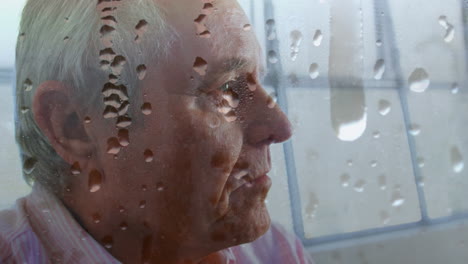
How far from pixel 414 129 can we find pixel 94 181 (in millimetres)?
379

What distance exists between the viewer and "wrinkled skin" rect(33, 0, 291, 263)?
0.41 metres

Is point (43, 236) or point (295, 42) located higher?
point (295, 42)

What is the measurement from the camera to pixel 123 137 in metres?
0.42

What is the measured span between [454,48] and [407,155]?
18cm

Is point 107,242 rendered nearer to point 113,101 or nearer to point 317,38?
point 113,101

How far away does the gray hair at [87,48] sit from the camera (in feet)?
1.36

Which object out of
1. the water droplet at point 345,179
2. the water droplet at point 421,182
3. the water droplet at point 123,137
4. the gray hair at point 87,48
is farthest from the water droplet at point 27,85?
the water droplet at point 421,182

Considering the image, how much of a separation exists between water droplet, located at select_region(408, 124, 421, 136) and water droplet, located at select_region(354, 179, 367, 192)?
92 millimetres

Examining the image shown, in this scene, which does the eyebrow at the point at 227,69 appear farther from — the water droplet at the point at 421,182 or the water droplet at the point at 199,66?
the water droplet at the point at 421,182

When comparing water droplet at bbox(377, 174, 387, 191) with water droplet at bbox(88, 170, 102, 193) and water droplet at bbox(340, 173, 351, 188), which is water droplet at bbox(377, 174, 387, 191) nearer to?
water droplet at bbox(340, 173, 351, 188)

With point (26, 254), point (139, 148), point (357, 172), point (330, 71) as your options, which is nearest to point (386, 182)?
point (357, 172)

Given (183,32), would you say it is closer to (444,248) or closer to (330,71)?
(330,71)

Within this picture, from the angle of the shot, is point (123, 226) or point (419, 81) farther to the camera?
point (419, 81)

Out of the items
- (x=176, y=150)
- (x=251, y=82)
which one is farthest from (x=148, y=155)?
(x=251, y=82)
